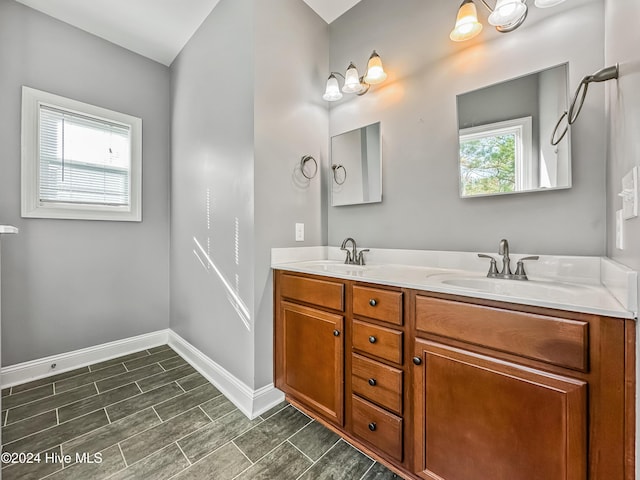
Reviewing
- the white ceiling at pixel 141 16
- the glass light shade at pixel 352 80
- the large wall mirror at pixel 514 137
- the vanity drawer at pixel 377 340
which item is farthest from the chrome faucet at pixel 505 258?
the white ceiling at pixel 141 16

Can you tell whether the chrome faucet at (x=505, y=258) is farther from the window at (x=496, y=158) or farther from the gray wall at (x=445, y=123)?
the window at (x=496, y=158)

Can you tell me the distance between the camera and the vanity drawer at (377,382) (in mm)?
1126

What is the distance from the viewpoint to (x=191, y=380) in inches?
79.7

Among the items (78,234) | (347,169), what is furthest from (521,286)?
(78,234)

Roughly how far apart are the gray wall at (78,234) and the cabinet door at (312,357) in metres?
1.74

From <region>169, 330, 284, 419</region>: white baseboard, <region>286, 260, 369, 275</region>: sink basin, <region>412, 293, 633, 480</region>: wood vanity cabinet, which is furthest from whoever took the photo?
<region>169, 330, 284, 419</region>: white baseboard

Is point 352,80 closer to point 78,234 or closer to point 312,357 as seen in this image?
point 312,357

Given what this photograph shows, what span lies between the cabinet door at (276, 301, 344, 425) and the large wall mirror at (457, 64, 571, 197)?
3.53 ft

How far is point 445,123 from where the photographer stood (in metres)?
1.56

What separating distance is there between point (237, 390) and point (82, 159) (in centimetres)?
230

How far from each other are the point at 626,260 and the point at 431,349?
666 mm

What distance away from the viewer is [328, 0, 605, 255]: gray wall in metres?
1.17

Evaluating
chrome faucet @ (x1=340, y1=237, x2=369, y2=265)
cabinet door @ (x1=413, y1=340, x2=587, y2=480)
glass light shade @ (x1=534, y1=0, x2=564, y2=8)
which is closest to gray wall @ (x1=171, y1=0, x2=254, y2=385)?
chrome faucet @ (x1=340, y1=237, x2=369, y2=265)

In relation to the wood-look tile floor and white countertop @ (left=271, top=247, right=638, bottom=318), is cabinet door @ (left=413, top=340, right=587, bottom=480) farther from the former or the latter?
the wood-look tile floor
